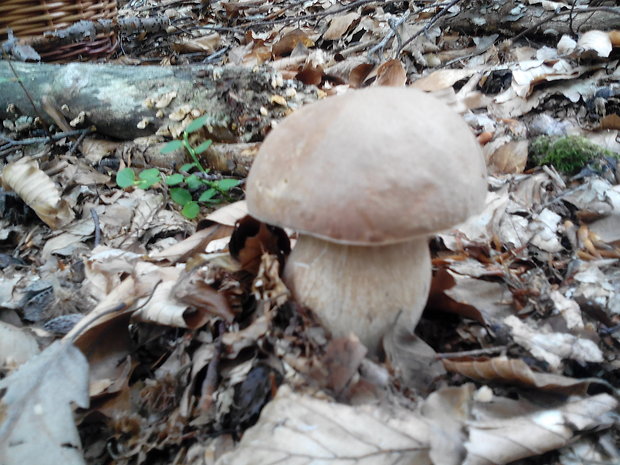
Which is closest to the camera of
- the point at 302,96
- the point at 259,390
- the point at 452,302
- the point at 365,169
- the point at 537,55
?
the point at 365,169

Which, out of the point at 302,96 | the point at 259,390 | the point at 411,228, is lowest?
the point at 259,390

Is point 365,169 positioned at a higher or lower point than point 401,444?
higher

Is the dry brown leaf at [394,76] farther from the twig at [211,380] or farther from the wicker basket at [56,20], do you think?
the wicker basket at [56,20]

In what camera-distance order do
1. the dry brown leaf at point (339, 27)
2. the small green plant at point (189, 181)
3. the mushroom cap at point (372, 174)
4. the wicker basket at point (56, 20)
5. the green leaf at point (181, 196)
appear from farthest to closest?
the dry brown leaf at point (339, 27), the wicker basket at point (56, 20), the green leaf at point (181, 196), the small green plant at point (189, 181), the mushroom cap at point (372, 174)

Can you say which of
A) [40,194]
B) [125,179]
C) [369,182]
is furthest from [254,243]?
[40,194]

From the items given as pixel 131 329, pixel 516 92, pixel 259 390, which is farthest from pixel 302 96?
pixel 259 390

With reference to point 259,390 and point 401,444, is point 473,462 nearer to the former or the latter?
point 401,444

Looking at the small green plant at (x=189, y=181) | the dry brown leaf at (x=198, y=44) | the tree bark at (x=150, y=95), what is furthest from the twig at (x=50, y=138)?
the dry brown leaf at (x=198, y=44)
